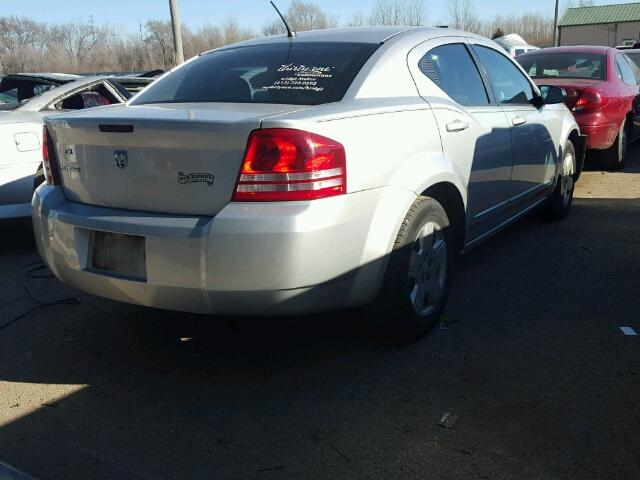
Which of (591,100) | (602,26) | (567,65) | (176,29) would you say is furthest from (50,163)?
(602,26)

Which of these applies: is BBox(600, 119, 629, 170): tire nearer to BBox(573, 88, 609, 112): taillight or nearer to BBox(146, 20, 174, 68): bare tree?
BBox(573, 88, 609, 112): taillight

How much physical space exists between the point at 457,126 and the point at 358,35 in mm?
787

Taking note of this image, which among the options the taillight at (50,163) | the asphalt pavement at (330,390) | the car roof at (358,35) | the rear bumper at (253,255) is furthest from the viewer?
the car roof at (358,35)

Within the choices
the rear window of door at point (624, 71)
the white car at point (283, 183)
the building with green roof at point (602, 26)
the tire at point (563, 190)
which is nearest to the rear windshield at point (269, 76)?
the white car at point (283, 183)

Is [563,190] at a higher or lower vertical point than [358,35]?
lower

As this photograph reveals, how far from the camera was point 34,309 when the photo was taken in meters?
4.16

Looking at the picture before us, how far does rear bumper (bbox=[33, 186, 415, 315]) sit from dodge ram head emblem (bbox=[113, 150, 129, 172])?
216 mm

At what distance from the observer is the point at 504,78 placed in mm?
4762

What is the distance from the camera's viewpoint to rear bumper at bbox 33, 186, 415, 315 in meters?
2.69

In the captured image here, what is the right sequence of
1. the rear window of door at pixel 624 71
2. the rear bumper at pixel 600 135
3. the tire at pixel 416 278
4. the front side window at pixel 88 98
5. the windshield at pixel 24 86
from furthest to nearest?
the rear window of door at pixel 624 71 → the rear bumper at pixel 600 135 → the windshield at pixel 24 86 → the front side window at pixel 88 98 → the tire at pixel 416 278

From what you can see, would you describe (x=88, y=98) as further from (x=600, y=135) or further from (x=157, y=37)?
(x=157, y=37)

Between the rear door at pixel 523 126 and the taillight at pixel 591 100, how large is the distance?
8.30 ft

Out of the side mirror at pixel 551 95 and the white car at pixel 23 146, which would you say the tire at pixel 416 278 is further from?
the white car at pixel 23 146

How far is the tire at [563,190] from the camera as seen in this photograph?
18.9 ft
